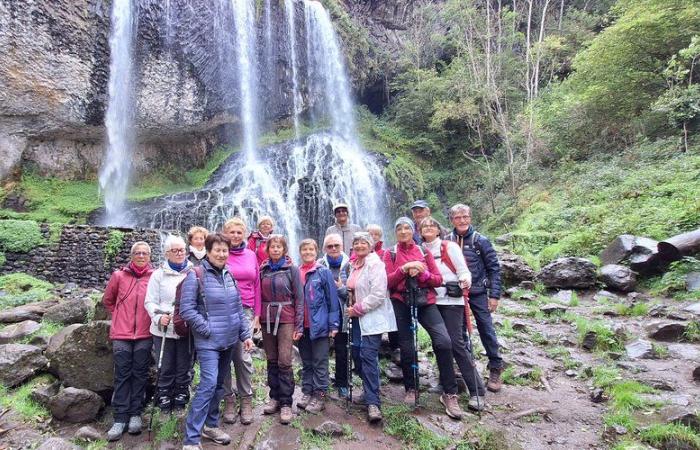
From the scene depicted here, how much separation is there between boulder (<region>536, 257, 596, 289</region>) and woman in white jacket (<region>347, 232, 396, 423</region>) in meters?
5.59

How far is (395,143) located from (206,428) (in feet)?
65.1

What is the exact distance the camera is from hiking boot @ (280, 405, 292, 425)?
10.9 feet

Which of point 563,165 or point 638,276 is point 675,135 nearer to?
point 563,165

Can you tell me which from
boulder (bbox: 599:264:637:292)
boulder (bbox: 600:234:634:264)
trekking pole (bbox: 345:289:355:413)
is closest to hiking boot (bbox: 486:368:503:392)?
trekking pole (bbox: 345:289:355:413)

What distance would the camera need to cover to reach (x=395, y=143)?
21672 mm

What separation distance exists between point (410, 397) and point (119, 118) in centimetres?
1686

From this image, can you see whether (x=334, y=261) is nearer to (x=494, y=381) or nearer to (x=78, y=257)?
(x=494, y=381)

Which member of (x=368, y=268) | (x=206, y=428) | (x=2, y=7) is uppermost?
(x=2, y=7)

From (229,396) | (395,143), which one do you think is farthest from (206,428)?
(395,143)

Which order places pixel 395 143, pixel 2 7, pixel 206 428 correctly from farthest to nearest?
1. pixel 395 143
2. pixel 2 7
3. pixel 206 428

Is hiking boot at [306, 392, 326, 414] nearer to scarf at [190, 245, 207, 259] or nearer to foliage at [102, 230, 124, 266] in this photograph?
scarf at [190, 245, 207, 259]

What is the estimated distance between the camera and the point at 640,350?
4.43 metres

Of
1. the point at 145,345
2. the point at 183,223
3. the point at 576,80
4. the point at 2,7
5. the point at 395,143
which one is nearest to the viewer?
the point at 145,345

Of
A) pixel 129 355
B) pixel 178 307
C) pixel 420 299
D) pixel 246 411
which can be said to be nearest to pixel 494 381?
pixel 420 299
